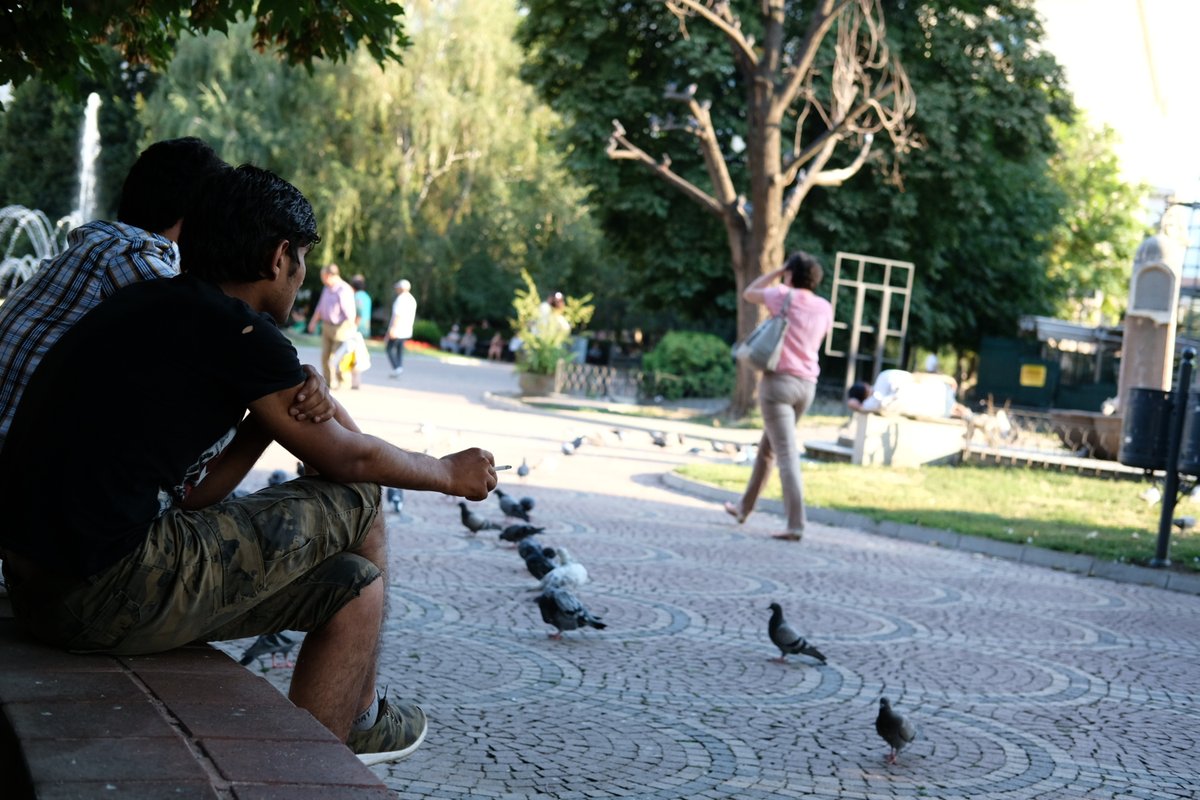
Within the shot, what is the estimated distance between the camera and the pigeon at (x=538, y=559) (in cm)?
789

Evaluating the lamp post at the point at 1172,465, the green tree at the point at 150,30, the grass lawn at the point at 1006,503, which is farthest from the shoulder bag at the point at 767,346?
the green tree at the point at 150,30

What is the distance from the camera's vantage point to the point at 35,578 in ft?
10.6

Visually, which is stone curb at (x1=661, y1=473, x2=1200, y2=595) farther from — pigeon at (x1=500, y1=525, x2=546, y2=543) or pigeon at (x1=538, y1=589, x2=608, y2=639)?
pigeon at (x1=538, y1=589, x2=608, y2=639)

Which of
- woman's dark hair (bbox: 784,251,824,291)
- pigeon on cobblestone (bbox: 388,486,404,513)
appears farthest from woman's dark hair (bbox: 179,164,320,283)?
woman's dark hair (bbox: 784,251,824,291)

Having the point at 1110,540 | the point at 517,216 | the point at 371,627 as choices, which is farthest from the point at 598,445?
the point at 517,216

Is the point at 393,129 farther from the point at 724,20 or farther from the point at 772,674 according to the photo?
the point at 772,674

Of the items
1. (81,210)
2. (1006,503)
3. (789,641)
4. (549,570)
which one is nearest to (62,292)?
(789,641)

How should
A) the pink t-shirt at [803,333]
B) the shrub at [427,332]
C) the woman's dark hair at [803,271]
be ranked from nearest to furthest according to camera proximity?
the pink t-shirt at [803,333] < the woman's dark hair at [803,271] < the shrub at [427,332]

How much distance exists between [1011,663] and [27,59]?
5581mm

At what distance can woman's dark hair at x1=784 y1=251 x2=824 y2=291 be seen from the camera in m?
11.5

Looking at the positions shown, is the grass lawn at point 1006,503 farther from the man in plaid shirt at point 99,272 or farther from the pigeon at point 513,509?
the man in plaid shirt at point 99,272

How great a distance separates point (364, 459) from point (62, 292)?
120 cm

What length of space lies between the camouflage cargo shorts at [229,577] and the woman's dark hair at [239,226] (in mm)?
584

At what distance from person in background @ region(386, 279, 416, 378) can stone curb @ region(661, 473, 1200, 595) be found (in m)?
16.4
